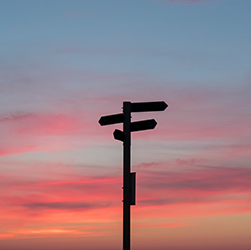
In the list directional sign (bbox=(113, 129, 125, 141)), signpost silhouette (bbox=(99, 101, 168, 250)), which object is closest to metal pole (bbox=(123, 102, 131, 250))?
signpost silhouette (bbox=(99, 101, 168, 250))

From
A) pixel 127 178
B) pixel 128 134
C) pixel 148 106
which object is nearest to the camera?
pixel 127 178

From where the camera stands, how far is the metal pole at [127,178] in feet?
47.2

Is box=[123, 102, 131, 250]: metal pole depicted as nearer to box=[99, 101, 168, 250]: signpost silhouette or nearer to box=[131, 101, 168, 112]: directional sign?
box=[99, 101, 168, 250]: signpost silhouette

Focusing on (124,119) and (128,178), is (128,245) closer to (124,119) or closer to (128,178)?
(128,178)

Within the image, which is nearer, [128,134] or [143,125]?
[143,125]

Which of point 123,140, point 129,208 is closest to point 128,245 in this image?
point 129,208

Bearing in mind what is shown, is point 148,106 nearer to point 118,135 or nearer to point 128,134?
point 128,134

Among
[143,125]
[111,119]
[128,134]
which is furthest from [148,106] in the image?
[111,119]

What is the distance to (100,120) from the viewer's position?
50.6 ft

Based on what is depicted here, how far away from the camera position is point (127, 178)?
14.7m

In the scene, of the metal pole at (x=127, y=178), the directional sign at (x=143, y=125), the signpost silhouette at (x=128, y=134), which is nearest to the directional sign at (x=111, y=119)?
the signpost silhouette at (x=128, y=134)

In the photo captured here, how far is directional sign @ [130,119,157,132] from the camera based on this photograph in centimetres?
1460

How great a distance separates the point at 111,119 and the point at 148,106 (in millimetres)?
1105

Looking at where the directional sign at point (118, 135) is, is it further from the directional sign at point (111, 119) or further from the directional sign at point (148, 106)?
the directional sign at point (148, 106)
